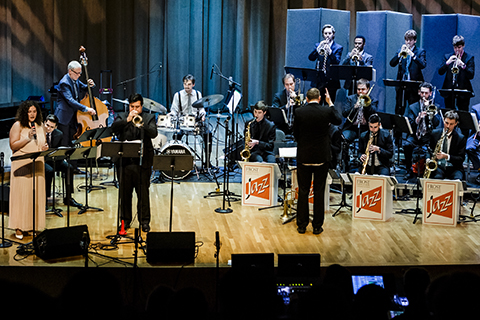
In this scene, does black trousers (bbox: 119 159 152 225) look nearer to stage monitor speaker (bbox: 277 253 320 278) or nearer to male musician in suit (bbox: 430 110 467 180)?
stage monitor speaker (bbox: 277 253 320 278)

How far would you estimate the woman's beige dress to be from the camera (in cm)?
602

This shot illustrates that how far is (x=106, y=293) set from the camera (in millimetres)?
2811

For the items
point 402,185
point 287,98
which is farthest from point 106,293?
point 287,98

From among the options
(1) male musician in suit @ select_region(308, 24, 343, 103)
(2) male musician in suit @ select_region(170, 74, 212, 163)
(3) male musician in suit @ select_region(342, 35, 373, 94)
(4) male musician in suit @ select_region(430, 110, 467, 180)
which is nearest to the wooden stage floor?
(4) male musician in suit @ select_region(430, 110, 467, 180)

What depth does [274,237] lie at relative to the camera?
6.45 metres

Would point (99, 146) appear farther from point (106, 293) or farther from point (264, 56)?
point (264, 56)

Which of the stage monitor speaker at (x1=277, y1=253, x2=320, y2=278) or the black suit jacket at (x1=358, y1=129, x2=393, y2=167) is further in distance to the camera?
the black suit jacket at (x1=358, y1=129, x2=393, y2=167)

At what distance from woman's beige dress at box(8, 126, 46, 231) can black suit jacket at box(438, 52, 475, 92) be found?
279 inches

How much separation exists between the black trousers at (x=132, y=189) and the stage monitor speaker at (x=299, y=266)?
6.72ft

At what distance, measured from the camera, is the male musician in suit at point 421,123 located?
897cm

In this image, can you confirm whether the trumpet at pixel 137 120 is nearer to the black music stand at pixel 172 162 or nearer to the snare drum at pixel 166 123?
the black music stand at pixel 172 162

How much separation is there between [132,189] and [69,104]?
302cm

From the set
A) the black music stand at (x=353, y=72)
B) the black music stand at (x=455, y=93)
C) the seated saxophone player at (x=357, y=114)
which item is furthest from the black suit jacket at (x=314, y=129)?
the black music stand at (x=455, y=93)

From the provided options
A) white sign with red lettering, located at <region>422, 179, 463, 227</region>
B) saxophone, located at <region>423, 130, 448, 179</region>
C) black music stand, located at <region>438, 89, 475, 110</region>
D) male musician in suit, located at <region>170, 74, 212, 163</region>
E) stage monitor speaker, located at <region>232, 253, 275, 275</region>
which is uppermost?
black music stand, located at <region>438, 89, 475, 110</region>
